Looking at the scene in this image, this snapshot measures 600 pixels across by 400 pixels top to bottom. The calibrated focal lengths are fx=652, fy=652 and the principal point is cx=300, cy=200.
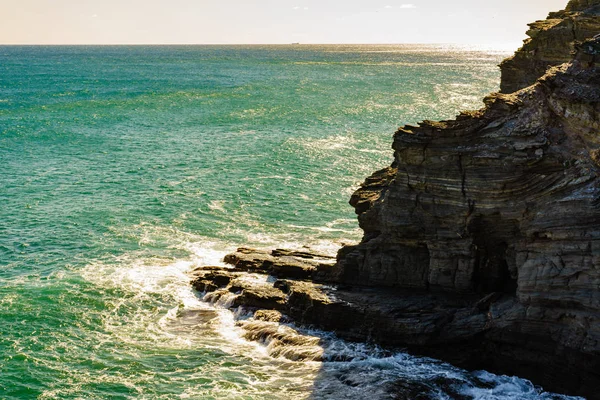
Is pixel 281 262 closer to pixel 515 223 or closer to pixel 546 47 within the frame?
pixel 515 223

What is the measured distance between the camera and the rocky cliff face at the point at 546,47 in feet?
141

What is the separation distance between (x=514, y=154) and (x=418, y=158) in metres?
4.32

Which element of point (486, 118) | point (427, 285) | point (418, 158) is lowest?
point (427, 285)

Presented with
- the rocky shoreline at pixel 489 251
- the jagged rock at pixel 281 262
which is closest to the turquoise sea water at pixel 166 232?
the rocky shoreline at pixel 489 251

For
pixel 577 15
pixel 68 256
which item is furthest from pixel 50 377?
pixel 577 15

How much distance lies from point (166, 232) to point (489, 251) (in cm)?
2461

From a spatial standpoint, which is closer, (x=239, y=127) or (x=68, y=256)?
(x=68, y=256)

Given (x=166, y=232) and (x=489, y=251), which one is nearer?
(x=489, y=251)

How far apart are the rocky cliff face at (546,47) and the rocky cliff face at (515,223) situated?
1671cm

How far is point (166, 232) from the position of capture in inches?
1799

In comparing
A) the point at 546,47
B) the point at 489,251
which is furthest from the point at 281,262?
the point at 546,47

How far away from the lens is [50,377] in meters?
27.9

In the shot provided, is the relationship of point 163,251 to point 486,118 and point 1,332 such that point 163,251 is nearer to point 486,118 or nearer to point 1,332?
point 1,332

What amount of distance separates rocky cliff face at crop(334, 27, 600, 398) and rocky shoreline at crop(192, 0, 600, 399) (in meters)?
0.04
